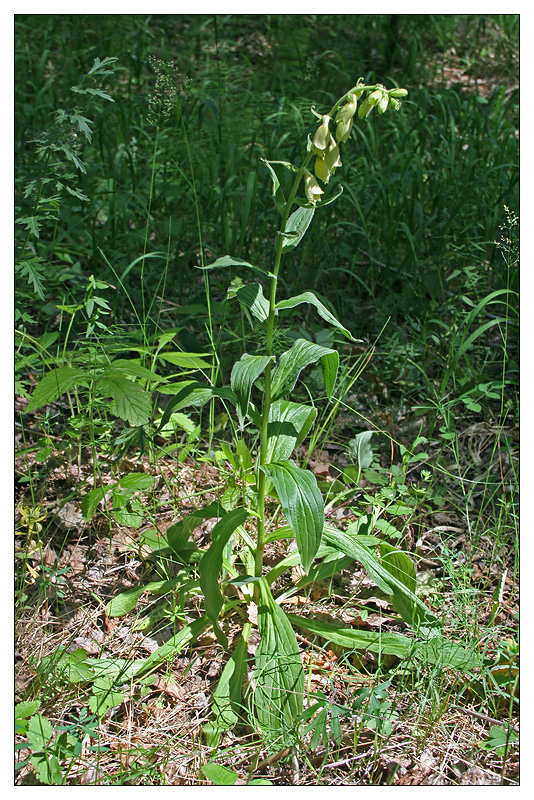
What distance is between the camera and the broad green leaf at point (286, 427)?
5.72ft

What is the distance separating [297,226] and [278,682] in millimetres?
1179

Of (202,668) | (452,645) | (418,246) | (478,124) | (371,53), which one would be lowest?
(202,668)

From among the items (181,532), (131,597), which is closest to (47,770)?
(131,597)

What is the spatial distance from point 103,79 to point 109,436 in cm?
297

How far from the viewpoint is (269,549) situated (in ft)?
7.06

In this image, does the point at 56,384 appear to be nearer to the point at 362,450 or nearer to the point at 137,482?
the point at 137,482

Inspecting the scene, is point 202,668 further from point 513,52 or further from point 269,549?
point 513,52

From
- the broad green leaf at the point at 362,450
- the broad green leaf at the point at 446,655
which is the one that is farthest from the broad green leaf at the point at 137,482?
the broad green leaf at the point at 446,655

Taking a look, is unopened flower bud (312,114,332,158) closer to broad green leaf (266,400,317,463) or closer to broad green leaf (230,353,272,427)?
broad green leaf (230,353,272,427)

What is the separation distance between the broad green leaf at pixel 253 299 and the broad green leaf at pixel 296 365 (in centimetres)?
12

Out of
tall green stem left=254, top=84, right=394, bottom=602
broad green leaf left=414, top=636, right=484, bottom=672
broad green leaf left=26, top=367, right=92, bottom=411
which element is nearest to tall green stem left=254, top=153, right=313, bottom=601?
tall green stem left=254, top=84, right=394, bottom=602

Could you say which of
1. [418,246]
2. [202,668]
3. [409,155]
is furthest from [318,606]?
[409,155]

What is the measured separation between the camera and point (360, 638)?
1.79 meters

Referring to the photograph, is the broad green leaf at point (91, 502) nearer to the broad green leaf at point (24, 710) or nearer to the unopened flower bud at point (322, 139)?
the broad green leaf at point (24, 710)
